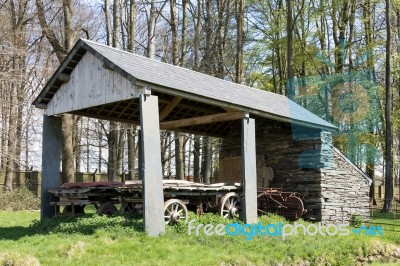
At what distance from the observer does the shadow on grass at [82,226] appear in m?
10.2

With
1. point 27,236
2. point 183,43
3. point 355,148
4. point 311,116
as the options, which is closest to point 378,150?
point 355,148

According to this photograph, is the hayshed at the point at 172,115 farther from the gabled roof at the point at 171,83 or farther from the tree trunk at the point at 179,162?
the tree trunk at the point at 179,162

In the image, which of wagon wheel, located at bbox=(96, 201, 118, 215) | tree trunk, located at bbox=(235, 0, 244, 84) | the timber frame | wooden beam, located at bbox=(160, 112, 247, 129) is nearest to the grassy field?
wagon wheel, located at bbox=(96, 201, 118, 215)

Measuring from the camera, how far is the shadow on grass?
10227 millimetres

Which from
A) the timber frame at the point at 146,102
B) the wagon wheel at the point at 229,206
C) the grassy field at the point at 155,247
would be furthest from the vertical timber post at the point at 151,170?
the wagon wheel at the point at 229,206

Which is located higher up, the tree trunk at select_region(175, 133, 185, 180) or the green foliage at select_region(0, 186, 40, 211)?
the tree trunk at select_region(175, 133, 185, 180)

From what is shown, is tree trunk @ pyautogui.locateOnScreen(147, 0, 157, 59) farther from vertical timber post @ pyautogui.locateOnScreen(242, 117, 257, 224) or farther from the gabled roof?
vertical timber post @ pyautogui.locateOnScreen(242, 117, 257, 224)

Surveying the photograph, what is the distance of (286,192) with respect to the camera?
15.4 metres

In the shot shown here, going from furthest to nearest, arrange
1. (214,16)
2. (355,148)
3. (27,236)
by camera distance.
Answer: (214,16) → (355,148) → (27,236)

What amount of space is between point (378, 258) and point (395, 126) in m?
14.5

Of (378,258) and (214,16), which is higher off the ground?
(214,16)

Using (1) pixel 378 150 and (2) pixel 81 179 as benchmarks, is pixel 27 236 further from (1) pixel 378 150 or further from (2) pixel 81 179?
(2) pixel 81 179

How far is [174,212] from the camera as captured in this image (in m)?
11.2

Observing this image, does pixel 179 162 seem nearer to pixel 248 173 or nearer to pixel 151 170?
pixel 248 173
